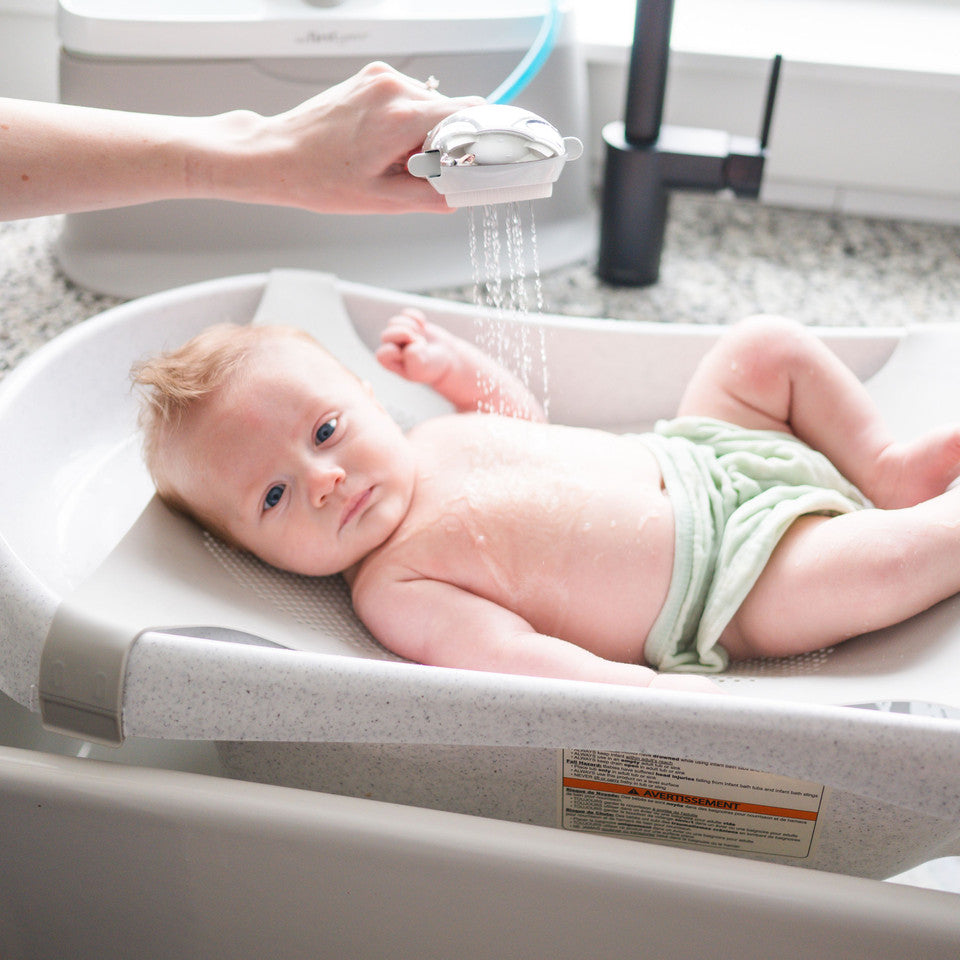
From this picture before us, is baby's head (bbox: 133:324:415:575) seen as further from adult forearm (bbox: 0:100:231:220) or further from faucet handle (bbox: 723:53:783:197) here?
faucet handle (bbox: 723:53:783:197)

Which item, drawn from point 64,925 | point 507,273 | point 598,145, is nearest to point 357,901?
point 64,925

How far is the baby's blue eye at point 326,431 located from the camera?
2.83 ft

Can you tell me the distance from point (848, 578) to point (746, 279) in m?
0.59

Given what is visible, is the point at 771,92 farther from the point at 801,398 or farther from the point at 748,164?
the point at 801,398

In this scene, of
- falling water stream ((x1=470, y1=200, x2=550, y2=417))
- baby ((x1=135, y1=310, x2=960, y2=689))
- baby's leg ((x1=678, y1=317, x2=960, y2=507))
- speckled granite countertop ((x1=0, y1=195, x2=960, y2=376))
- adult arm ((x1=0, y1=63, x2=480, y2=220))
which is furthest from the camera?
speckled granite countertop ((x1=0, y1=195, x2=960, y2=376))

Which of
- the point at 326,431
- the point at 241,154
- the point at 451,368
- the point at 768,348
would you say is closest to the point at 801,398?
the point at 768,348

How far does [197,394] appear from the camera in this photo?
0.83m

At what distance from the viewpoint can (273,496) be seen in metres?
0.85

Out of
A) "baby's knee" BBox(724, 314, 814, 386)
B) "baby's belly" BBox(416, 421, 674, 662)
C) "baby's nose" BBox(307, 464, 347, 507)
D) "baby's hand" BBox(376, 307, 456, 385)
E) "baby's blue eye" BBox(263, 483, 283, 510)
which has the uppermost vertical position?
"baby's knee" BBox(724, 314, 814, 386)

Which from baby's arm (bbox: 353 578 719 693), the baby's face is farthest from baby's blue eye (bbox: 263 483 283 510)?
baby's arm (bbox: 353 578 719 693)

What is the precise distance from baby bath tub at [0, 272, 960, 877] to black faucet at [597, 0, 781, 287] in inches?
11.8

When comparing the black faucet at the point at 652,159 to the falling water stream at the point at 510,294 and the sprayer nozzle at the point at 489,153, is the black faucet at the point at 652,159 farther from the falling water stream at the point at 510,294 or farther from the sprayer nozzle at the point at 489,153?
the sprayer nozzle at the point at 489,153

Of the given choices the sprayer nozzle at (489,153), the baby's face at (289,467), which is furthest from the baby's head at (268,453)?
the sprayer nozzle at (489,153)

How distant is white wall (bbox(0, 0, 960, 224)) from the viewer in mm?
1260
